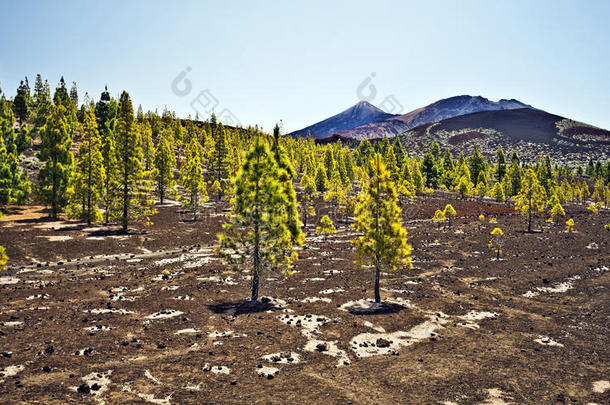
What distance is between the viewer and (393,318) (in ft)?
59.2

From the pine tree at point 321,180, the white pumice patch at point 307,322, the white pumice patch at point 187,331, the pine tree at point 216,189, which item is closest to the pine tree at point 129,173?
the pine tree at point 216,189

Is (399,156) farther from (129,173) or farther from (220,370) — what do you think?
(220,370)

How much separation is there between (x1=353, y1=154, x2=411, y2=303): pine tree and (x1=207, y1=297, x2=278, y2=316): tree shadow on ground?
609 centimetres

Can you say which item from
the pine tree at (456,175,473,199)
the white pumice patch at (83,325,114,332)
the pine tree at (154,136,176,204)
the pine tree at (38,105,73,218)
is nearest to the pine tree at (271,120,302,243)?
the white pumice patch at (83,325,114,332)

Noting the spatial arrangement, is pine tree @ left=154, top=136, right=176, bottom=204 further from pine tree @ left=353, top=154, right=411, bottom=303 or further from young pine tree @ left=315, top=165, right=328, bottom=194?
pine tree @ left=353, top=154, right=411, bottom=303

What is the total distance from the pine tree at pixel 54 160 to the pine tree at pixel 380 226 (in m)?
42.2

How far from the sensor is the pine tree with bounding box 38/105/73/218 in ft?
148

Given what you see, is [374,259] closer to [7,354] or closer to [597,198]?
[7,354]

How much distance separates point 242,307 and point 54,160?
4033 cm

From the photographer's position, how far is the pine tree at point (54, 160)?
4509 centimetres

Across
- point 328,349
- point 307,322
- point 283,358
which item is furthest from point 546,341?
Result: point 283,358

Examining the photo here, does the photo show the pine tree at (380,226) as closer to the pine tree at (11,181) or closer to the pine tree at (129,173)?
the pine tree at (129,173)

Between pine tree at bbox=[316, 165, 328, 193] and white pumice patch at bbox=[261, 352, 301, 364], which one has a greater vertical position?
pine tree at bbox=[316, 165, 328, 193]

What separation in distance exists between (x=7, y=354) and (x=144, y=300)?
7825 mm
